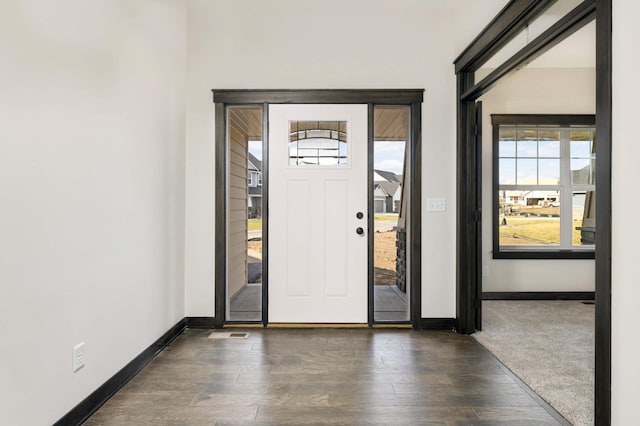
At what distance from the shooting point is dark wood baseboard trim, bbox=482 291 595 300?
443 centimetres

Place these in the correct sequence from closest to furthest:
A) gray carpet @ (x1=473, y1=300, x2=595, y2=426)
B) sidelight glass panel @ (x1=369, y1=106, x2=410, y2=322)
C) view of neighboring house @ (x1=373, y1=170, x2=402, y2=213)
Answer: gray carpet @ (x1=473, y1=300, x2=595, y2=426) → sidelight glass panel @ (x1=369, y1=106, x2=410, y2=322) → view of neighboring house @ (x1=373, y1=170, x2=402, y2=213)

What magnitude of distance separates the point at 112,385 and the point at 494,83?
3.18m

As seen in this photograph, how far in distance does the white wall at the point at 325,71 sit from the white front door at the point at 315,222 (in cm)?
43

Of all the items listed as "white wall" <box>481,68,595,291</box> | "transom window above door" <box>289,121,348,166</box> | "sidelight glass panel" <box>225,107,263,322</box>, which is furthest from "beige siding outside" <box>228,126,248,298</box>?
"white wall" <box>481,68,595,291</box>

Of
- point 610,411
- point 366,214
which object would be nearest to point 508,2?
point 366,214

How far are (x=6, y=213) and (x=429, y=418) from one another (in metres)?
2.08

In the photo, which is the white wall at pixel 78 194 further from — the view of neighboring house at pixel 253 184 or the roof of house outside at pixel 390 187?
the roof of house outside at pixel 390 187

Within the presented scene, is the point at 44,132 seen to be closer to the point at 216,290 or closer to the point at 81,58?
the point at 81,58

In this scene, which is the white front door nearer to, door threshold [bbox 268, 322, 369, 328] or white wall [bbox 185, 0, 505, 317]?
door threshold [bbox 268, 322, 369, 328]

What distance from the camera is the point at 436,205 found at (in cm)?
339

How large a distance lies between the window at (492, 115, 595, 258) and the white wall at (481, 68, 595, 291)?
0.11 meters

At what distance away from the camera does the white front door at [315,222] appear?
344 centimetres

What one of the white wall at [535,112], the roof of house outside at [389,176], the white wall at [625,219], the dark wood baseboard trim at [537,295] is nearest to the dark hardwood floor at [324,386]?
the white wall at [625,219]

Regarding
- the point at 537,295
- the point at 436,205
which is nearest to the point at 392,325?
the point at 436,205
